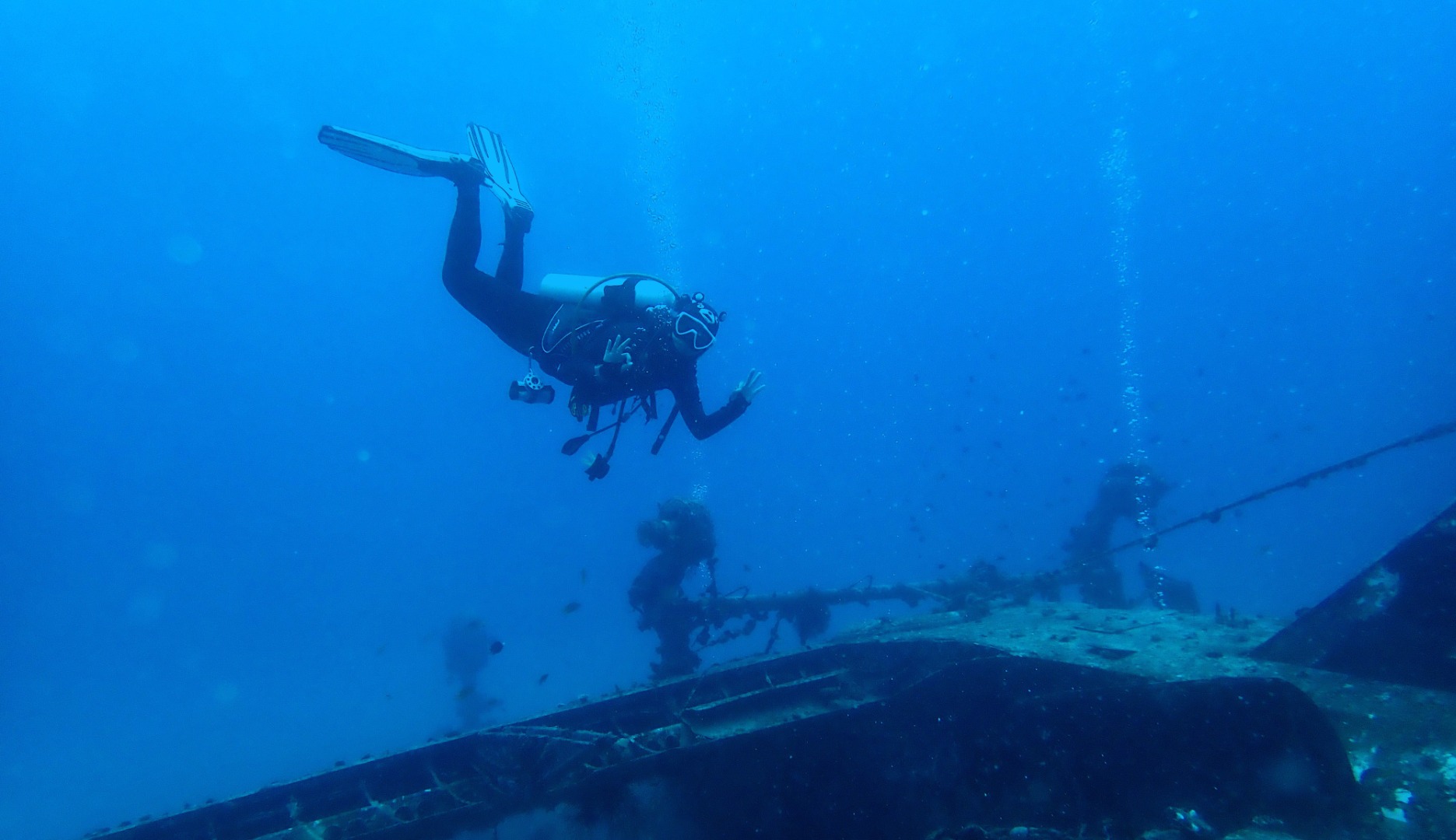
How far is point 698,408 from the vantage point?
7.07 metres

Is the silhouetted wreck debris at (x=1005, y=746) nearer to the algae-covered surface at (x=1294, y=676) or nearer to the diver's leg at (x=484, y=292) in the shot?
the algae-covered surface at (x=1294, y=676)

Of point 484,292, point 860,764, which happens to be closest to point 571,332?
point 484,292

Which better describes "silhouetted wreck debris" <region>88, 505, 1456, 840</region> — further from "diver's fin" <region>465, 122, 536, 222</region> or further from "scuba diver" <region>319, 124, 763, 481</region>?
"diver's fin" <region>465, 122, 536, 222</region>

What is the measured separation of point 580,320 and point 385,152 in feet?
9.40

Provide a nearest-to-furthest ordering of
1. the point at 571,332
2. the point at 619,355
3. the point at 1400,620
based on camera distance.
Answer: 1. the point at 1400,620
2. the point at 619,355
3. the point at 571,332

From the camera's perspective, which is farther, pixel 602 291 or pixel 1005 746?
pixel 602 291

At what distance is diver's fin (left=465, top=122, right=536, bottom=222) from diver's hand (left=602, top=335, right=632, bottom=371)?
244cm

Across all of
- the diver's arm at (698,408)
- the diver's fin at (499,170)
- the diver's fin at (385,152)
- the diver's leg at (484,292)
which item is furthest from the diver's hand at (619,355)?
the diver's fin at (385,152)

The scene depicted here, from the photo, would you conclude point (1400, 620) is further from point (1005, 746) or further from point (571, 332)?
point (571, 332)

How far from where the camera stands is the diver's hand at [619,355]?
614 centimetres

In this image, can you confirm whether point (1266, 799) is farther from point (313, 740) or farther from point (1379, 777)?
point (313, 740)

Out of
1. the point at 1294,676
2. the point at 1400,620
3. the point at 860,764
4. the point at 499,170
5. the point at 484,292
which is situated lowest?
the point at 1294,676

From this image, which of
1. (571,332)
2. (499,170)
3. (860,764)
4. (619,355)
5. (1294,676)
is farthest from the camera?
(499,170)

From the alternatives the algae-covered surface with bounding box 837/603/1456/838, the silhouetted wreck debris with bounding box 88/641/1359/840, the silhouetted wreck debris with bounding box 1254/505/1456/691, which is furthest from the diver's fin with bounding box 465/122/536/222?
the silhouetted wreck debris with bounding box 1254/505/1456/691
